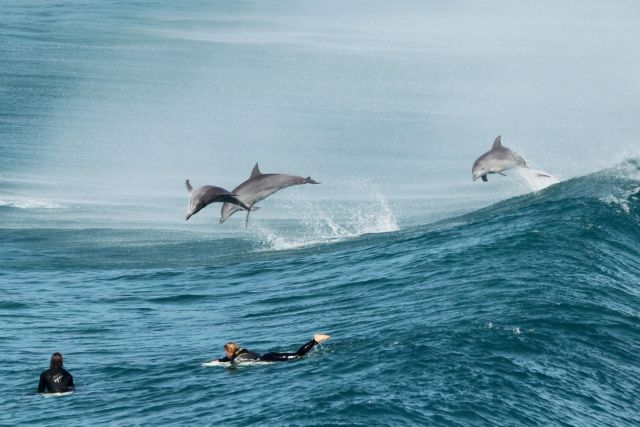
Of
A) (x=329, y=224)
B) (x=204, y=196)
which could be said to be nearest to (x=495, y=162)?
(x=329, y=224)

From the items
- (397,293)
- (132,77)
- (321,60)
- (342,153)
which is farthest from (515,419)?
(321,60)

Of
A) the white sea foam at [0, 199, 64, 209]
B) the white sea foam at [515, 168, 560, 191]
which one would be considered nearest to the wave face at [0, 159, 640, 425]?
the white sea foam at [515, 168, 560, 191]

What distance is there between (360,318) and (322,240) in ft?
52.7

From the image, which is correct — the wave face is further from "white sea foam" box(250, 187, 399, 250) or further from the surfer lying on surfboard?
"white sea foam" box(250, 187, 399, 250)

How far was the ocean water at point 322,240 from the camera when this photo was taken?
3095cm

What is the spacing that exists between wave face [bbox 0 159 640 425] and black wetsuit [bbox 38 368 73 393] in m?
0.53

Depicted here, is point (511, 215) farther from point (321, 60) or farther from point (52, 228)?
point (321, 60)

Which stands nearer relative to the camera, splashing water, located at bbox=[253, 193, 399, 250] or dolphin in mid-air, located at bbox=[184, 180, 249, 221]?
dolphin in mid-air, located at bbox=[184, 180, 249, 221]

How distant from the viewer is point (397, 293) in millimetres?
42031

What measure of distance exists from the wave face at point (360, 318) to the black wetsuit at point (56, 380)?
1.75 ft

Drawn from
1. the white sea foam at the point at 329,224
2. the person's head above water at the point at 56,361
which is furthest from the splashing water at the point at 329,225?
the person's head above water at the point at 56,361

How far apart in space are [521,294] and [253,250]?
735 inches

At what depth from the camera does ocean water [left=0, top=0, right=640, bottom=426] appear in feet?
102

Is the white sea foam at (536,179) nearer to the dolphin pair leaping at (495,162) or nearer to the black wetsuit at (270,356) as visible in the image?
the dolphin pair leaping at (495,162)
